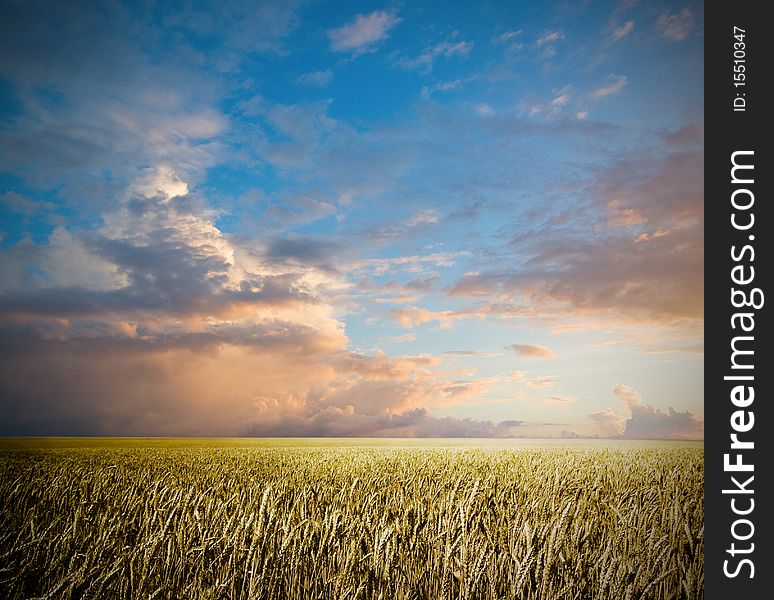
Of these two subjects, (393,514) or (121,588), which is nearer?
(121,588)

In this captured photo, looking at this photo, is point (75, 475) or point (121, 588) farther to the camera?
point (75, 475)

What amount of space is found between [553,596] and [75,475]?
7.81 metres

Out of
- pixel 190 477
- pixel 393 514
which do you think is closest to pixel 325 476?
pixel 190 477

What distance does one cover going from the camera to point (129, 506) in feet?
19.3

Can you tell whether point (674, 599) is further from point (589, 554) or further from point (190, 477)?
point (190, 477)

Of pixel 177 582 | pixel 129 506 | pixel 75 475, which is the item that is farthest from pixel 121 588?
Result: pixel 75 475
